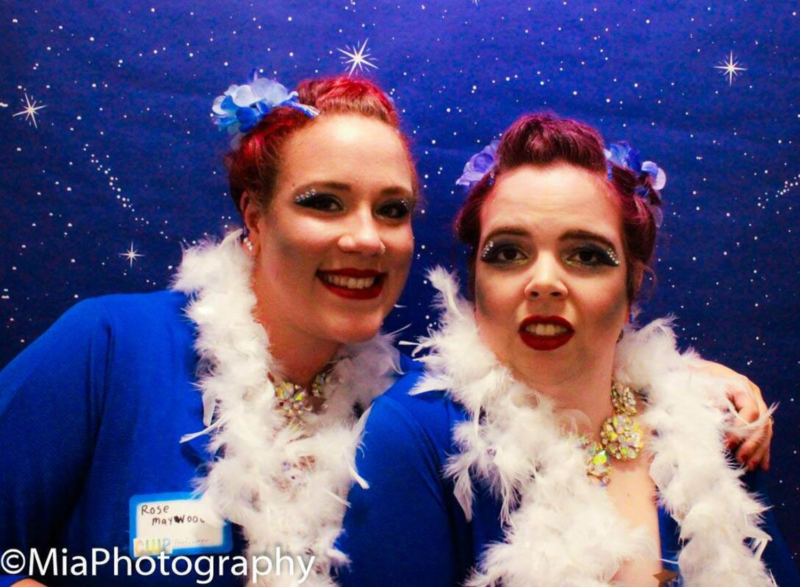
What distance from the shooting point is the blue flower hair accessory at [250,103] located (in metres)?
1.48

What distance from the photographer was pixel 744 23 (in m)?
1.84

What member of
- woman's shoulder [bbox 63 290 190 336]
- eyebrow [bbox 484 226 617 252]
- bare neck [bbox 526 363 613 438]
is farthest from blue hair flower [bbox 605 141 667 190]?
woman's shoulder [bbox 63 290 190 336]

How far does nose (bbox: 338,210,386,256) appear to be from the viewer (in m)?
1.35

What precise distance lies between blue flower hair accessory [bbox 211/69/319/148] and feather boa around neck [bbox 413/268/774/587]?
639mm

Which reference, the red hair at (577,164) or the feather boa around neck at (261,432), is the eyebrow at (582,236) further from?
the feather boa around neck at (261,432)

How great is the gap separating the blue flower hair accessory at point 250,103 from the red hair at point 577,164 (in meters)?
0.48

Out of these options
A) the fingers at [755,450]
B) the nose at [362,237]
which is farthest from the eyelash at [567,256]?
the fingers at [755,450]

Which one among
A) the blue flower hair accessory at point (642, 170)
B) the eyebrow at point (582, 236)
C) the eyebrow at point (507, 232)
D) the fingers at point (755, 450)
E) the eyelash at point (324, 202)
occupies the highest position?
the blue flower hair accessory at point (642, 170)

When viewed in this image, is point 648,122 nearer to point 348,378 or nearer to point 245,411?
point 348,378

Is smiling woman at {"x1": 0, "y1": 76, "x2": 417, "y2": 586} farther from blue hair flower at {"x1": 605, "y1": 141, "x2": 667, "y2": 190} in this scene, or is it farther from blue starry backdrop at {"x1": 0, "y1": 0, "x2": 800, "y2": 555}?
blue hair flower at {"x1": 605, "y1": 141, "x2": 667, "y2": 190}

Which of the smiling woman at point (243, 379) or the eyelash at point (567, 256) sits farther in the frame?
the eyelash at point (567, 256)

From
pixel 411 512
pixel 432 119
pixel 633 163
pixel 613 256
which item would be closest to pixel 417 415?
pixel 411 512

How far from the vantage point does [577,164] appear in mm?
1408

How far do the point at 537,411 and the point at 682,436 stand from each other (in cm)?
36
